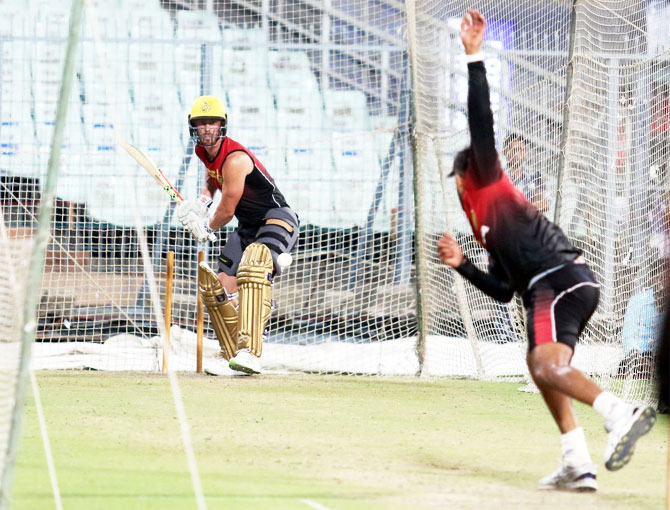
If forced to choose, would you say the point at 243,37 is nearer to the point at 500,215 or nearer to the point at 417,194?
the point at 417,194

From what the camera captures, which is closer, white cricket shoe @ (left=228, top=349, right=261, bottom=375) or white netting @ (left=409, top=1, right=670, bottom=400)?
white netting @ (left=409, top=1, right=670, bottom=400)

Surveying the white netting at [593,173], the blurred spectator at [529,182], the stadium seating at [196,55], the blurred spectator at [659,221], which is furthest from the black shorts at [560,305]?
the stadium seating at [196,55]

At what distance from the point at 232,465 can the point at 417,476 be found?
0.86m

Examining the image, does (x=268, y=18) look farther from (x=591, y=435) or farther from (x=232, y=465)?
(x=232, y=465)

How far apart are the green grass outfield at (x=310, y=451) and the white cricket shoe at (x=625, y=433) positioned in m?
0.17

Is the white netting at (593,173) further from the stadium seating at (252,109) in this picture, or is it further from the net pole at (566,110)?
the stadium seating at (252,109)

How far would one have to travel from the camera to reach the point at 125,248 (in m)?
13.6

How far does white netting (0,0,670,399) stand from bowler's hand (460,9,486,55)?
251 centimetres

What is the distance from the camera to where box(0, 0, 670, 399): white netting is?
9.41 meters

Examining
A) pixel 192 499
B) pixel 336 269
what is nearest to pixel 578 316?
pixel 192 499

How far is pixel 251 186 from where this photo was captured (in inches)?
368

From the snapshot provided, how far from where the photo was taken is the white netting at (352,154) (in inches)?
370

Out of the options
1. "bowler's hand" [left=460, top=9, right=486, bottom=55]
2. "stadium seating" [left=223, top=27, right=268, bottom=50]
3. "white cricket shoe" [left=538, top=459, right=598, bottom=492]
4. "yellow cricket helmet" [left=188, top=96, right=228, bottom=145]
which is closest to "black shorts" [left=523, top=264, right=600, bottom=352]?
"white cricket shoe" [left=538, top=459, right=598, bottom=492]

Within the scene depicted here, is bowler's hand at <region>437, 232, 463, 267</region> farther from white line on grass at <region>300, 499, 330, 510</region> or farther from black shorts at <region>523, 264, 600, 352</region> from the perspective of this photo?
white line on grass at <region>300, 499, 330, 510</region>
